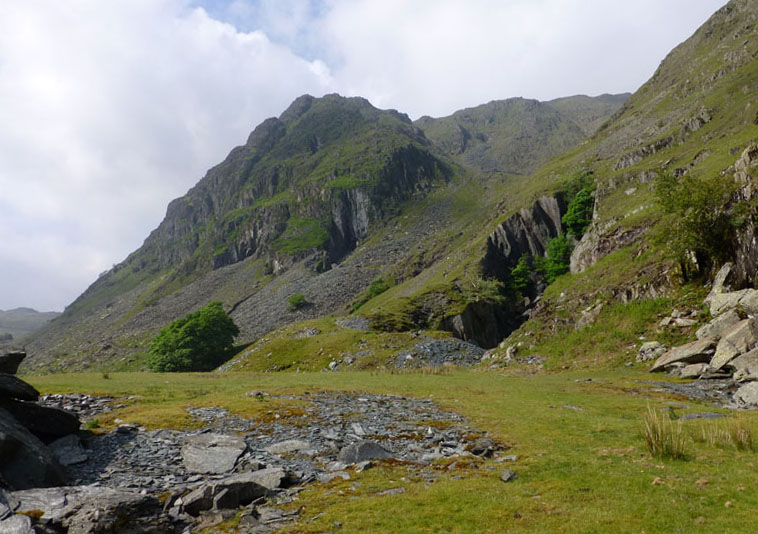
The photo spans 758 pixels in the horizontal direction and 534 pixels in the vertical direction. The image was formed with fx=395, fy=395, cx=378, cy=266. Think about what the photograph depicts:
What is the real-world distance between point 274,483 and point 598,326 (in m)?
45.0

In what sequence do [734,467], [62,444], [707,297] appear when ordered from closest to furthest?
[734,467]
[62,444]
[707,297]

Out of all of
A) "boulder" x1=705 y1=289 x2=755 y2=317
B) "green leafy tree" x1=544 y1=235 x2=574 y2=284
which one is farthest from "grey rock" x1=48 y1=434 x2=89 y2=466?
"green leafy tree" x1=544 y1=235 x2=574 y2=284

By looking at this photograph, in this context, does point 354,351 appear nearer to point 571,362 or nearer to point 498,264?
point 571,362

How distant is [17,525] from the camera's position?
34.0 feet

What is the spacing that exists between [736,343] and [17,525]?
4207cm

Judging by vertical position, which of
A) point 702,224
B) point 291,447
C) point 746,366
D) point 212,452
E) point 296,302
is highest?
point 296,302

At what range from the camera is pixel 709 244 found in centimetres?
4181

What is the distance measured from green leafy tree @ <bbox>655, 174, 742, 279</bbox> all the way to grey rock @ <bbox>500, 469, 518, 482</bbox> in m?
40.7

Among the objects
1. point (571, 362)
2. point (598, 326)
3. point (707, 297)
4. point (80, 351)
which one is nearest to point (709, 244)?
point (707, 297)

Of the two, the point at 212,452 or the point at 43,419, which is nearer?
the point at 212,452

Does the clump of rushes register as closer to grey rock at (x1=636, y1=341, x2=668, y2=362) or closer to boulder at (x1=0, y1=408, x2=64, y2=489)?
boulder at (x1=0, y1=408, x2=64, y2=489)

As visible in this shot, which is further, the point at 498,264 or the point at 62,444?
the point at 498,264

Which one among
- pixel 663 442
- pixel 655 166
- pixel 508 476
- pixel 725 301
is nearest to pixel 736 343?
pixel 725 301

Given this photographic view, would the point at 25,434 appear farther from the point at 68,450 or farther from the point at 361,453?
the point at 361,453
